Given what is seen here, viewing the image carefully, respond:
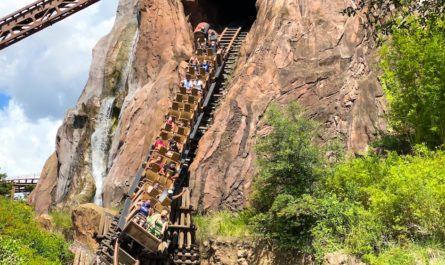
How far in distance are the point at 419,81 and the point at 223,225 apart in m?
5.28

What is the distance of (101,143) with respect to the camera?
810 inches

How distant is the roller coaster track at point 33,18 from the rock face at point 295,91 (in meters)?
11.1

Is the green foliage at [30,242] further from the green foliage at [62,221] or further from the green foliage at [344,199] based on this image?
the green foliage at [344,199]

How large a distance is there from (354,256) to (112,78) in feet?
52.9

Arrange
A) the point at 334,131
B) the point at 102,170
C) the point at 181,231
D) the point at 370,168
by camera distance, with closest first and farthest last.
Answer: the point at 370,168, the point at 181,231, the point at 334,131, the point at 102,170

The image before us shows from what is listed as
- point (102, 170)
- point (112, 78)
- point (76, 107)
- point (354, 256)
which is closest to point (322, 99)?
point (354, 256)

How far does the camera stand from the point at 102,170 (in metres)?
19.6

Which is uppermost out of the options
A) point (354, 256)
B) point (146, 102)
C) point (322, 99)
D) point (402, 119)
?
point (146, 102)

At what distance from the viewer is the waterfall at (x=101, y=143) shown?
1938 centimetres

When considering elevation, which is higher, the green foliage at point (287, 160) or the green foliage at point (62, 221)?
the green foliage at point (287, 160)

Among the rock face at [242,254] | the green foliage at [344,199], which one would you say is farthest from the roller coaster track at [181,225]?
the green foliage at [344,199]

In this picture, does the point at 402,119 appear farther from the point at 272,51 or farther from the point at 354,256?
the point at 272,51

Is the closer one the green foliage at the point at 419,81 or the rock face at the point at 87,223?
the green foliage at the point at 419,81

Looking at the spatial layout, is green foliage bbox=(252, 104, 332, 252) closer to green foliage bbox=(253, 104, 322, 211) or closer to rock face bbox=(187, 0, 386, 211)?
green foliage bbox=(253, 104, 322, 211)
